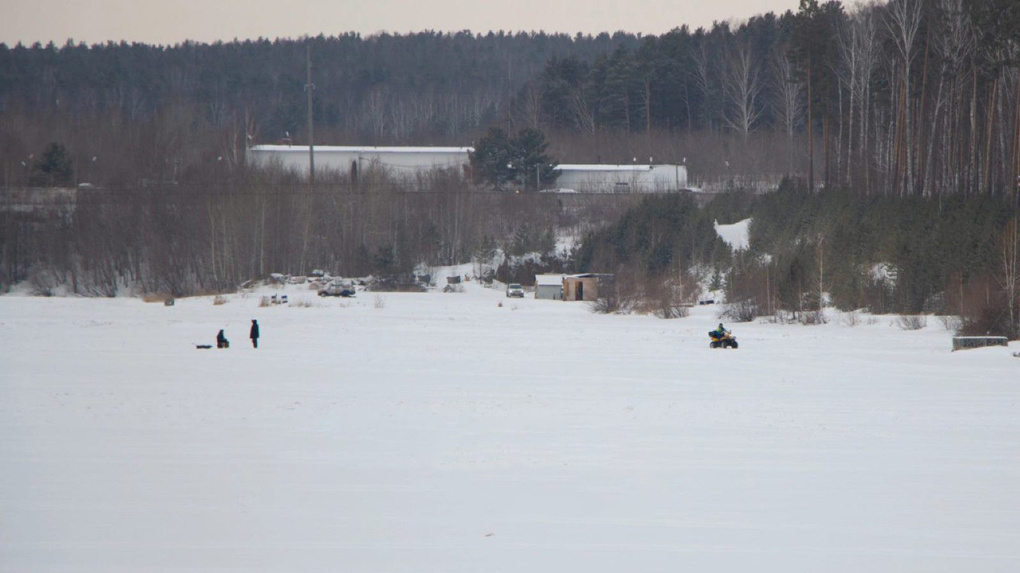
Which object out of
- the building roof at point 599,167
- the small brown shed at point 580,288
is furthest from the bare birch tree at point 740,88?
the small brown shed at point 580,288

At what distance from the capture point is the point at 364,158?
263ft

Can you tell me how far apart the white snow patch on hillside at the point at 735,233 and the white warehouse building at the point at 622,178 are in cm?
1843

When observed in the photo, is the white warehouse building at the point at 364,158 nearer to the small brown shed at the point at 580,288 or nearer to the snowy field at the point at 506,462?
Result: the small brown shed at the point at 580,288

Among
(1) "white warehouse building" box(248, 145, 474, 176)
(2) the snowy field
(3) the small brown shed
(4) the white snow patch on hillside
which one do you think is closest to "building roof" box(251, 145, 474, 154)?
(1) "white warehouse building" box(248, 145, 474, 176)

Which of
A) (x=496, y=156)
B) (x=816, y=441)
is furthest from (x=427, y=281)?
(x=816, y=441)

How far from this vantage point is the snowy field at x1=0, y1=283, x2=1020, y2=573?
9.49 meters

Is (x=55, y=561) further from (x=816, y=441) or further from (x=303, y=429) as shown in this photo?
(x=816, y=441)

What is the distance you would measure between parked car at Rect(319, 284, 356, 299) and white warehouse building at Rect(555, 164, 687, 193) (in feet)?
86.2

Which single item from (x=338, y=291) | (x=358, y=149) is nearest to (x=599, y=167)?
(x=358, y=149)

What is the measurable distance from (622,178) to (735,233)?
78.3 ft

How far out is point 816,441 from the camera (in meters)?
14.4

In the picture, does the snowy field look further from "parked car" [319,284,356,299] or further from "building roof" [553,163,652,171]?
"building roof" [553,163,652,171]

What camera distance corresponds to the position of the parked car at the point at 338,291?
50719 mm

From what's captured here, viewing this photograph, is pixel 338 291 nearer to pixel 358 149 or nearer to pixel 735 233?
pixel 735 233
